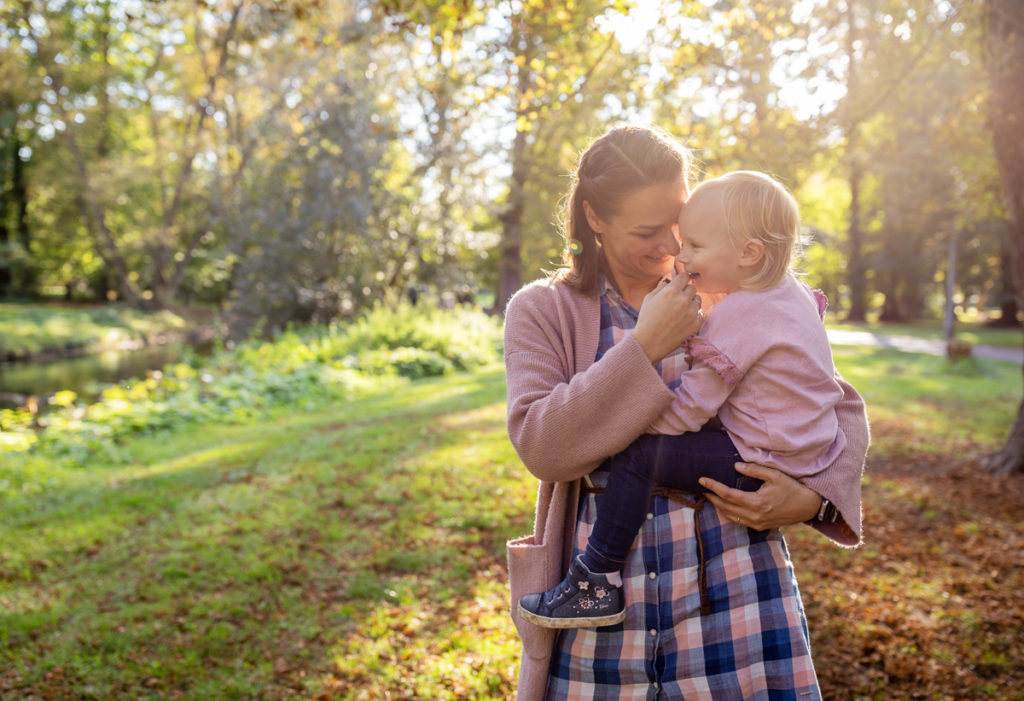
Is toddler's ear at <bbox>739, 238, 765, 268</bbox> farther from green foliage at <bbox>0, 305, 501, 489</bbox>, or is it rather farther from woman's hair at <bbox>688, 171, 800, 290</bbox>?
green foliage at <bbox>0, 305, 501, 489</bbox>

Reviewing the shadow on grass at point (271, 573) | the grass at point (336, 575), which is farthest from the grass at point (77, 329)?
the shadow on grass at point (271, 573)

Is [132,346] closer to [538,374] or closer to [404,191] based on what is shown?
[404,191]

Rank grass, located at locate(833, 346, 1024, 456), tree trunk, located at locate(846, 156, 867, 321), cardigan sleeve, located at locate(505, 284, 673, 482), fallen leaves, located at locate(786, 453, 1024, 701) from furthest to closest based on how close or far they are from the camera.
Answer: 1. tree trunk, located at locate(846, 156, 867, 321)
2. grass, located at locate(833, 346, 1024, 456)
3. fallen leaves, located at locate(786, 453, 1024, 701)
4. cardigan sleeve, located at locate(505, 284, 673, 482)

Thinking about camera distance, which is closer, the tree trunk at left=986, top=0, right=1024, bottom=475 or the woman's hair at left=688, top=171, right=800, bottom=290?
the woman's hair at left=688, top=171, right=800, bottom=290

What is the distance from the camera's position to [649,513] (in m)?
1.70

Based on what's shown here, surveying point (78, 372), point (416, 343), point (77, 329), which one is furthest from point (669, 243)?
point (77, 329)

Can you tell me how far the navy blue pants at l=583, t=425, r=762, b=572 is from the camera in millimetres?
1637

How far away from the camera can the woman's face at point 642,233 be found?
1859 mm

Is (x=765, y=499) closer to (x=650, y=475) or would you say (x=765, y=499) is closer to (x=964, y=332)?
(x=650, y=475)

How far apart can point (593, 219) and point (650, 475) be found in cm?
67

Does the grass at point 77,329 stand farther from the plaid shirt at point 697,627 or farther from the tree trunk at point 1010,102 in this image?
the plaid shirt at point 697,627

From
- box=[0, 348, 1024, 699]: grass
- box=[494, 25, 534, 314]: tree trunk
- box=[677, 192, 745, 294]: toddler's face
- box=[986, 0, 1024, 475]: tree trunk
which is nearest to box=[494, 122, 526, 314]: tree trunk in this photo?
box=[494, 25, 534, 314]: tree trunk

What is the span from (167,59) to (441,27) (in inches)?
1015

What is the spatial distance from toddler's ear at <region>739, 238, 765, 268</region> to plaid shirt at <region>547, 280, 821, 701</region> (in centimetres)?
58
